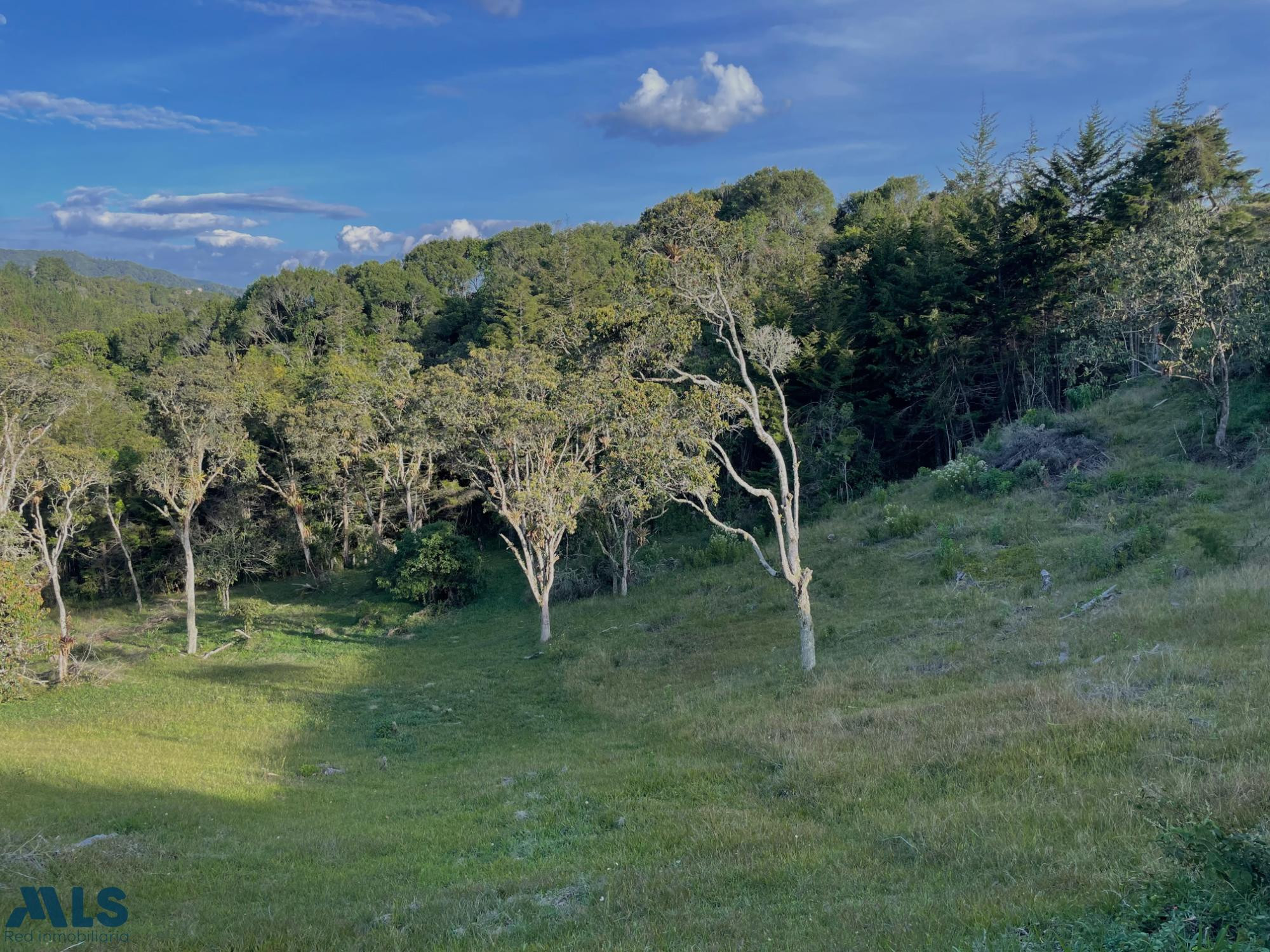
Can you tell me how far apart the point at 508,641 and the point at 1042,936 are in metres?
24.9

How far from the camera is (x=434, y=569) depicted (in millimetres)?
34344

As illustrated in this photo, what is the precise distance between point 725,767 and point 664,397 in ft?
32.8

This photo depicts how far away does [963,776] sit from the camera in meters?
8.52

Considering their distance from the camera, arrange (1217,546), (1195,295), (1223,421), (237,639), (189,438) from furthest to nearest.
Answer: (189,438) → (237,639) → (1223,421) → (1195,295) → (1217,546)

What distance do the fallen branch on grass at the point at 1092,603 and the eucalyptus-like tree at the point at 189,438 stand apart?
30.8 metres

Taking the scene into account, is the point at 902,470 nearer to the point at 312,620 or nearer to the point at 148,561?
the point at 312,620

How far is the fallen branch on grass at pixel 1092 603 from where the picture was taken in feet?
52.3

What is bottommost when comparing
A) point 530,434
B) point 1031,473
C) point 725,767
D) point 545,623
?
point 545,623

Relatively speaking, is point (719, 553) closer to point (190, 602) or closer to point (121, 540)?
point (190, 602)

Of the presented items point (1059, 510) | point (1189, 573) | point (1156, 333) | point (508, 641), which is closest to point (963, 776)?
point (1189, 573)

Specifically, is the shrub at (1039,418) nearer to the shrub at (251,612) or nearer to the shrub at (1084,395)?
the shrub at (1084,395)

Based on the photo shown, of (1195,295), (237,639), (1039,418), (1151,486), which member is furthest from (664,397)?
(237,639)

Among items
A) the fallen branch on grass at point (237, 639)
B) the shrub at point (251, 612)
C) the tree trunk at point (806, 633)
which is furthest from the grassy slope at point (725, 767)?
the shrub at point (251, 612)

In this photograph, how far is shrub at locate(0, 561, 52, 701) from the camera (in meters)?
21.8
